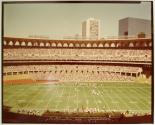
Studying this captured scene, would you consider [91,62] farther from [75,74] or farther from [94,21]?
[94,21]

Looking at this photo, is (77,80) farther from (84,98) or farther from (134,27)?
(134,27)

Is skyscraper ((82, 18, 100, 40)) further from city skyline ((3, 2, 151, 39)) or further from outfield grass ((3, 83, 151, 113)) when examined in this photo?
outfield grass ((3, 83, 151, 113))

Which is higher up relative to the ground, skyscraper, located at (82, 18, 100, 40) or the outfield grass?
skyscraper, located at (82, 18, 100, 40)

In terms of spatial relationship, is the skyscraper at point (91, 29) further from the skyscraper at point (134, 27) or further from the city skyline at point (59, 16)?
the skyscraper at point (134, 27)

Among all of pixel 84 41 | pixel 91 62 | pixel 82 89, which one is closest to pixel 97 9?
pixel 84 41

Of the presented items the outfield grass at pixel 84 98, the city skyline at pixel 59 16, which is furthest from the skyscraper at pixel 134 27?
the outfield grass at pixel 84 98

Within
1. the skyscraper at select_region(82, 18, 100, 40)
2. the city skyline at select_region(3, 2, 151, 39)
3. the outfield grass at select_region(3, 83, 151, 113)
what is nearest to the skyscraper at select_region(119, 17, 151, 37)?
the city skyline at select_region(3, 2, 151, 39)
